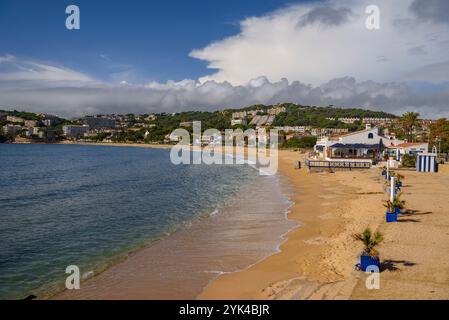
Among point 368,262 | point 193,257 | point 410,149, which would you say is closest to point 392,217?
point 368,262

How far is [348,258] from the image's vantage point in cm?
1314

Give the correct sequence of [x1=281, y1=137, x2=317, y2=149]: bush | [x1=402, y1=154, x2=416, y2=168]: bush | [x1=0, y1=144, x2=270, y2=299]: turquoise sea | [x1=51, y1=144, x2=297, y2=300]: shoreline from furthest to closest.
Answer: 1. [x1=281, y1=137, x2=317, y2=149]: bush
2. [x1=402, y1=154, x2=416, y2=168]: bush
3. [x1=0, y1=144, x2=270, y2=299]: turquoise sea
4. [x1=51, y1=144, x2=297, y2=300]: shoreline

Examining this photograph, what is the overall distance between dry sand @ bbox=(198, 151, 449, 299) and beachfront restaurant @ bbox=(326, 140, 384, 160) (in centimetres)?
2187

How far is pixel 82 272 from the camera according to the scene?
1363 centimetres

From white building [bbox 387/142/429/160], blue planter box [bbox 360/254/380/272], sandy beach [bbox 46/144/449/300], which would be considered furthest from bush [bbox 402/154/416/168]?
blue planter box [bbox 360/254/380/272]

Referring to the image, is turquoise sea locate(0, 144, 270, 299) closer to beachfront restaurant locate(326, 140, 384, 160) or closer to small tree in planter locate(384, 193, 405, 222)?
small tree in planter locate(384, 193, 405, 222)

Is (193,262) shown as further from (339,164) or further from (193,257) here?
(339,164)

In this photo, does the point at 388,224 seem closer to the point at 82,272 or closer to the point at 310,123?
the point at 82,272

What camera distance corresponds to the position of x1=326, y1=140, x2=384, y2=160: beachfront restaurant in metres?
46.6

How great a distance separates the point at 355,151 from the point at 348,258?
37694mm

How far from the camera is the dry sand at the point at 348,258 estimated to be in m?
10.3

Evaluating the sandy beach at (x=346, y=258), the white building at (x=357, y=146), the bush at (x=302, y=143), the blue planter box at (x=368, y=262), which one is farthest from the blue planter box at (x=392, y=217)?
the bush at (x=302, y=143)
